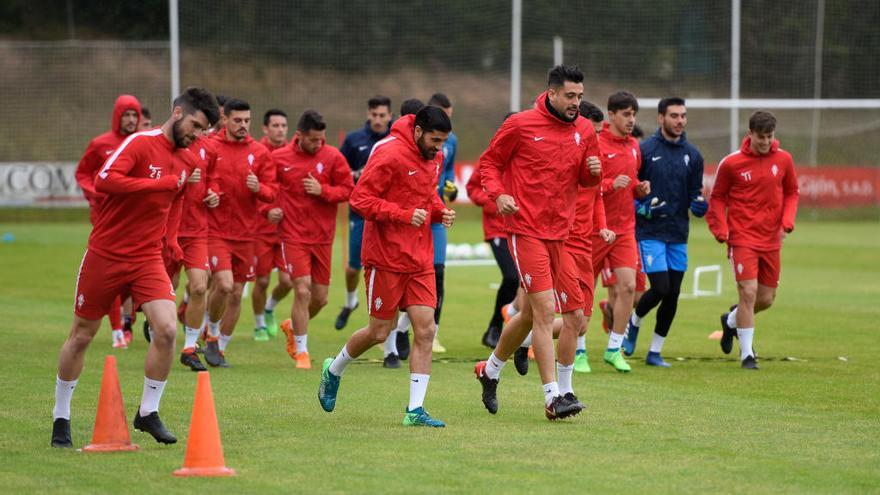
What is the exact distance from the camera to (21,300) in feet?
67.2

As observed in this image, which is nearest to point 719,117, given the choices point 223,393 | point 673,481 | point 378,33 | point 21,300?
point 378,33

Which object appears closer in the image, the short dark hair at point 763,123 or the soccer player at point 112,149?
the short dark hair at point 763,123

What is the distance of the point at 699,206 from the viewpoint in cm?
1377

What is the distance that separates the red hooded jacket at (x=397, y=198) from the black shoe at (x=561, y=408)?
1365mm

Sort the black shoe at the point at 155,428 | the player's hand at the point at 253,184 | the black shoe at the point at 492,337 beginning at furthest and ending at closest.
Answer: the black shoe at the point at 492,337 → the player's hand at the point at 253,184 → the black shoe at the point at 155,428

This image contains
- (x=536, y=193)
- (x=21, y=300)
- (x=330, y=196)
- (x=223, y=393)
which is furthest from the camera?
(x=21, y=300)

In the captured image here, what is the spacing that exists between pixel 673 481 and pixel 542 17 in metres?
37.6

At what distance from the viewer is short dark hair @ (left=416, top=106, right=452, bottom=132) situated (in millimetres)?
9570

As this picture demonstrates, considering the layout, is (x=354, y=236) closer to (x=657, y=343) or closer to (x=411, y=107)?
(x=411, y=107)

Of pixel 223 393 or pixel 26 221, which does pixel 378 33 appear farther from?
pixel 223 393

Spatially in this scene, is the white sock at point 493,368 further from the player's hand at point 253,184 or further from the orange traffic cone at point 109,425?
the player's hand at point 253,184

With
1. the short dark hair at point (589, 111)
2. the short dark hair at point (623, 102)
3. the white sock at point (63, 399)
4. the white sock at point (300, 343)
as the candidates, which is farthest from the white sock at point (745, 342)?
the white sock at point (63, 399)

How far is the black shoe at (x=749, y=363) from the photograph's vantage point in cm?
1309

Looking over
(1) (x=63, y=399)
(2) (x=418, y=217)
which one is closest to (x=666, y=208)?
(2) (x=418, y=217)
